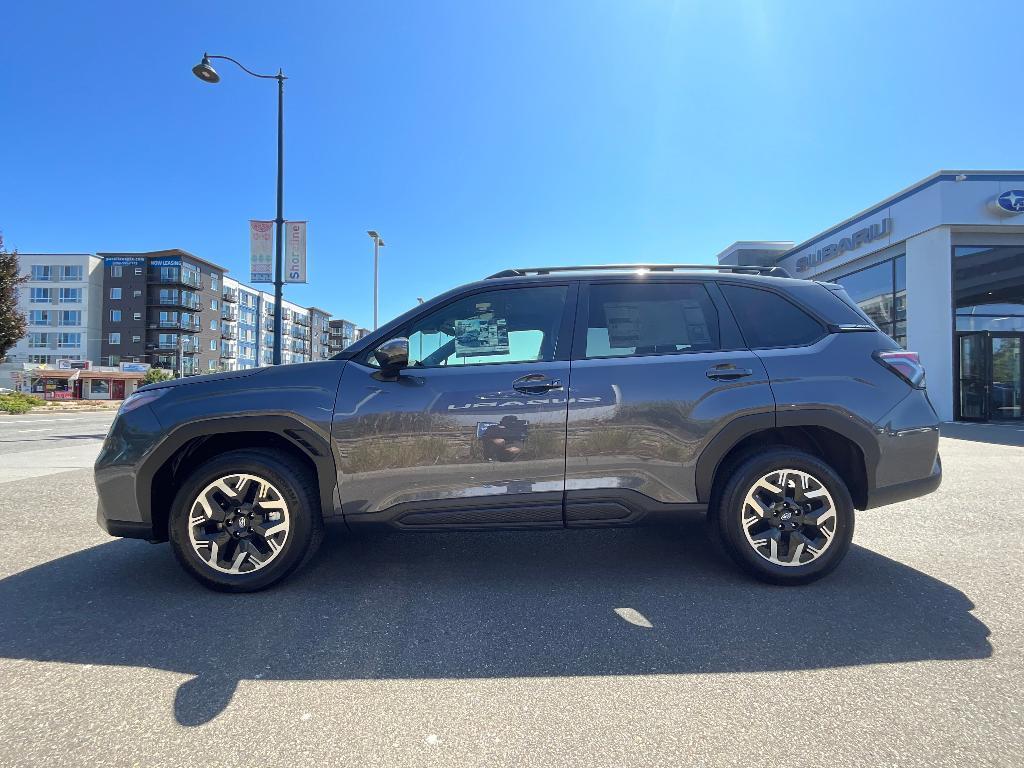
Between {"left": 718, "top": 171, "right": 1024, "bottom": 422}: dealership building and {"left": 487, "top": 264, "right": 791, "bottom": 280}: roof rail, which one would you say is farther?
{"left": 718, "top": 171, "right": 1024, "bottom": 422}: dealership building

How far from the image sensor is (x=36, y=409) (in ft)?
95.8

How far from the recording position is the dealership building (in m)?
15.2

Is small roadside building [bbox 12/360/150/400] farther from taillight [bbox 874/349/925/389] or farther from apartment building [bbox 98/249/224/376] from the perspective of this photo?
taillight [bbox 874/349/925/389]

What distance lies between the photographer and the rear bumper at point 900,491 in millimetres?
3094

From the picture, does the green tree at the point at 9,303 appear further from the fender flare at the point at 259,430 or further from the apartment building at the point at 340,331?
the apartment building at the point at 340,331

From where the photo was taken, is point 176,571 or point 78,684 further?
point 176,571

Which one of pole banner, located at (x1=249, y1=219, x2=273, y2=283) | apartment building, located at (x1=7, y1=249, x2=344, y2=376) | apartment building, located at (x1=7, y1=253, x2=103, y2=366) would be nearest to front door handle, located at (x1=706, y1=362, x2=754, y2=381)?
pole banner, located at (x1=249, y1=219, x2=273, y2=283)

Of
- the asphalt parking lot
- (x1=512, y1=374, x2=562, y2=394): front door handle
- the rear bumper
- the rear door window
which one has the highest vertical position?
the rear door window

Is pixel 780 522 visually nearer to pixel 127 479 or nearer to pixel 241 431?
pixel 241 431

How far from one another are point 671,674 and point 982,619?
5.75ft

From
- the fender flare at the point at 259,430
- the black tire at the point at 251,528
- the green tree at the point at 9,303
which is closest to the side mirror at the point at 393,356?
the fender flare at the point at 259,430

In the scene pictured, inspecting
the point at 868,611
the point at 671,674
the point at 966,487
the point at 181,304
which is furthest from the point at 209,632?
the point at 181,304

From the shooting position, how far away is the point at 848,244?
18.7 meters

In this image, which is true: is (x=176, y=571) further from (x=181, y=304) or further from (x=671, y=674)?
(x=181, y=304)
